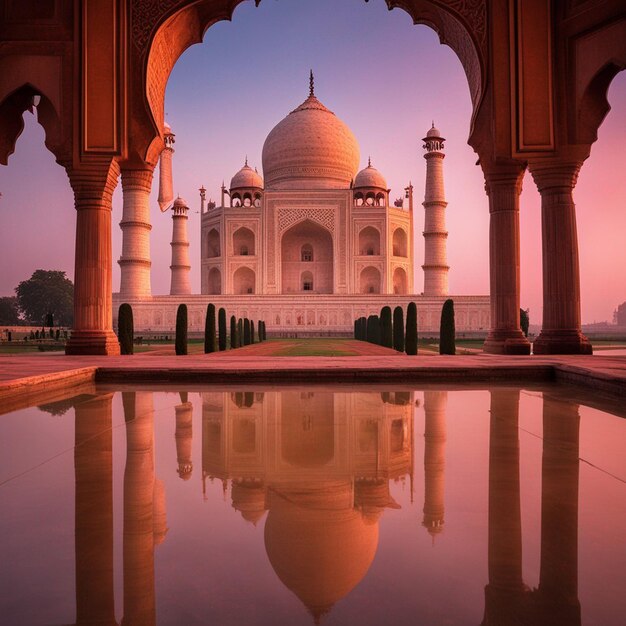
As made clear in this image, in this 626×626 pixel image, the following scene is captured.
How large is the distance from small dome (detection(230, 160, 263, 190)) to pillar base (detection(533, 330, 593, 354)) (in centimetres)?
2275

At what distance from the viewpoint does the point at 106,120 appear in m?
6.69

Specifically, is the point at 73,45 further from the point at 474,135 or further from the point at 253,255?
the point at 253,255

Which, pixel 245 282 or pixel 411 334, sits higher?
pixel 245 282

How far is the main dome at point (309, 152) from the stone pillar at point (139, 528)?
25074 mm

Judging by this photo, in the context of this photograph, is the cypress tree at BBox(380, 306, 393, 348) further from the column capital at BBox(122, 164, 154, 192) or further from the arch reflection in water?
the arch reflection in water

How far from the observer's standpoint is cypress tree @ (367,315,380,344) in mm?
14234

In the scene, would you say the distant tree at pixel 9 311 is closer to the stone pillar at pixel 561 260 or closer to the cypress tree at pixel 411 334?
the cypress tree at pixel 411 334

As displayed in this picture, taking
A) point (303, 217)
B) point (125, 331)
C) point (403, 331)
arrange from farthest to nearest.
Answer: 1. point (303, 217)
2. point (403, 331)
3. point (125, 331)

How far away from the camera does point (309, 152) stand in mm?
26828

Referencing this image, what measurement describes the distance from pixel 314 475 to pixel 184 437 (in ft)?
2.59

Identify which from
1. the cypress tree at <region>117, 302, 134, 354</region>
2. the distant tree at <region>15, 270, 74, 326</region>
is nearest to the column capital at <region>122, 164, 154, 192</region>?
the cypress tree at <region>117, 302, 134, 354</region>

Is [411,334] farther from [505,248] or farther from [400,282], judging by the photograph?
[400,282]

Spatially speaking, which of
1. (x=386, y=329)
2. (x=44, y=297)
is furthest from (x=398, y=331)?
(x=44, y=297)

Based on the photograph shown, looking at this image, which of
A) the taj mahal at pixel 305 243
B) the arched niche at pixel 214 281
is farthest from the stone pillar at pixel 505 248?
the arched niche at pixel 214 281
